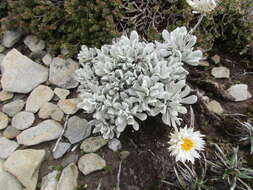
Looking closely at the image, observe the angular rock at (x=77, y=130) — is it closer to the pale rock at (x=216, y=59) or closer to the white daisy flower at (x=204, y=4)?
the white daisy flower at (x=204, y=4)

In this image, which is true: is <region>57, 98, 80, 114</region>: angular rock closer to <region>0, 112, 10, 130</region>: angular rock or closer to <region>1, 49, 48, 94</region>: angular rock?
<region>1, 49, 48, 94</region>: angular rock

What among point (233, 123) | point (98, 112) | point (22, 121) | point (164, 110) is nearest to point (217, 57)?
point (233, 123)

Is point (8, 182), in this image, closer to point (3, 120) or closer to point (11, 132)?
point (11, 132)

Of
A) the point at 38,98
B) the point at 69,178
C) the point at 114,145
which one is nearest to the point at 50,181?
the point at 69,178

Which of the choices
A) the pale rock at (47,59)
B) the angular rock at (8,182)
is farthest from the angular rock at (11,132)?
the pale rock at (47,59)

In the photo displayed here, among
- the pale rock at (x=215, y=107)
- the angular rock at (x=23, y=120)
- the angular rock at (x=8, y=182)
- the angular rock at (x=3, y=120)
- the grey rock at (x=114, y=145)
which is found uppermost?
the pale rock at (x=215, y=107)

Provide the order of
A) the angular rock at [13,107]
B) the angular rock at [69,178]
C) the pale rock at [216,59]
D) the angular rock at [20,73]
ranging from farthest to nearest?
the pale rock at [216,59], the angular rock at [20,73], the angular rock at [13,107], the angular rock at [69,178]
